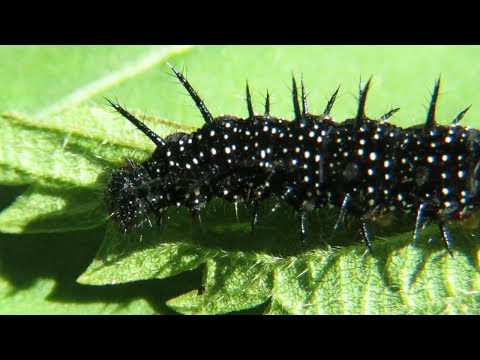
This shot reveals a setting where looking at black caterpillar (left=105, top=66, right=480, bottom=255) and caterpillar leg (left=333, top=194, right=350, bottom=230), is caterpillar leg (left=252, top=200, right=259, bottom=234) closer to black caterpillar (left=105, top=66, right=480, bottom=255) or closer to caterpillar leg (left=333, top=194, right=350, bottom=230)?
black caterpillar (left=105, top=66, right=480, bottom=255)

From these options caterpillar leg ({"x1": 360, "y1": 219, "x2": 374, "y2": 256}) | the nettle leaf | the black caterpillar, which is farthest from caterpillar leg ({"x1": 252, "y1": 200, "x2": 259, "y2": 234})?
caterpillar leg ({"x1": 360, "y1": 219, "x2": 374, "y2": 256})

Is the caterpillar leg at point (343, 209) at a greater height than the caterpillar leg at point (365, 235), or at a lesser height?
greater

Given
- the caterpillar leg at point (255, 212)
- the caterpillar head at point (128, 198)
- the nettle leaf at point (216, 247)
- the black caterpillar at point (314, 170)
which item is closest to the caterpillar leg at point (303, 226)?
the black caterpillar at point (314, 170)

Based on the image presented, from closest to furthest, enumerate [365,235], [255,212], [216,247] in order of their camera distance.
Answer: [365,235]
[255,212]
[216,247]

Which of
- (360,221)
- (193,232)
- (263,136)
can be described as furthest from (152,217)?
(360,221)

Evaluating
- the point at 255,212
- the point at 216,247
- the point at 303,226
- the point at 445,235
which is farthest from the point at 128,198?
the point at 445,235

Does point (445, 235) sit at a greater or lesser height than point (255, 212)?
lesser

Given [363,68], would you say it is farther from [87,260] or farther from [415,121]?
[87,260]

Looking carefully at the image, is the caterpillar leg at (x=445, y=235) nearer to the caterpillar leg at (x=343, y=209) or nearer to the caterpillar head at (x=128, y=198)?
the caterpillar leg at (x=343, y=209)

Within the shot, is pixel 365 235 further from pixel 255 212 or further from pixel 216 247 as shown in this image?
pixel 216 247
